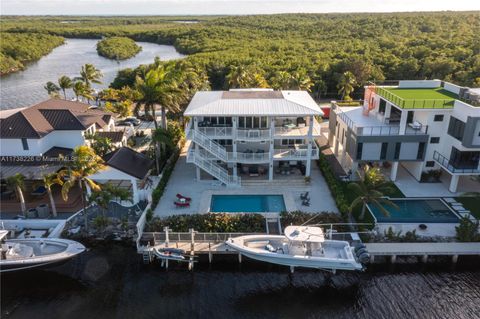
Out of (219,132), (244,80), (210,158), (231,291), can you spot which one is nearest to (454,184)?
(219,132)

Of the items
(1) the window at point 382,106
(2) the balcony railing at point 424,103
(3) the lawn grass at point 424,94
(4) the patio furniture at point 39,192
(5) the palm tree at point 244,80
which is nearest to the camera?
(4) the patio furniture at point 39,192

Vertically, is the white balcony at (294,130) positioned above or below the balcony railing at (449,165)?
above

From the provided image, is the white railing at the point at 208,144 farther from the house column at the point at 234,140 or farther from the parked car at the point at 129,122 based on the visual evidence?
the parked car at the point at 129,122

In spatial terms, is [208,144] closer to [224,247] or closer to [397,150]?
[224,247]

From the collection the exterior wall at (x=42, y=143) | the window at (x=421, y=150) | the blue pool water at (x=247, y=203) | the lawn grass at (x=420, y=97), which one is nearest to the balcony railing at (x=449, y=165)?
the window at (x=421, y=150)

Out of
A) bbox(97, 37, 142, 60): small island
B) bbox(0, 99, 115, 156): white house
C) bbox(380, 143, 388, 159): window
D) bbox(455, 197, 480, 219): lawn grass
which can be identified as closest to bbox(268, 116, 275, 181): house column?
bbox(380, 143, 388, 159): window

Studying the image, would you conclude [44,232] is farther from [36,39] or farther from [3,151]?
[36,39]
